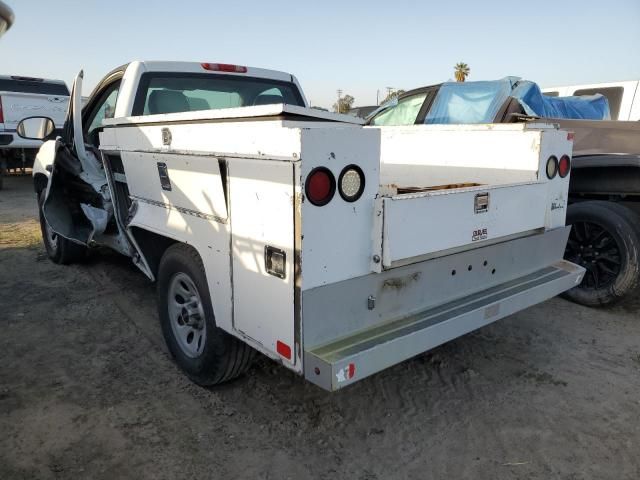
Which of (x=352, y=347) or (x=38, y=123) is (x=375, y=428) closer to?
(x=352, y=347)

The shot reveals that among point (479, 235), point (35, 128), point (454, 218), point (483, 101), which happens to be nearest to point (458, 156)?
point (479, 235)

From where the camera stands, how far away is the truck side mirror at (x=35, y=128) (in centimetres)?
531

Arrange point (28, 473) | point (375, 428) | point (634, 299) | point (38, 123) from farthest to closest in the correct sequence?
point (38, 123) < point (634, 299) < point (375, 428) < point (28, 473)

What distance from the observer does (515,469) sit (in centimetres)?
250

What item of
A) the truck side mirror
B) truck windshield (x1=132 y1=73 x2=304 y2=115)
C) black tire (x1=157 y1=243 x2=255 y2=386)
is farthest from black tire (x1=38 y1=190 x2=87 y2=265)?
black tire (x1=157 y1=243 x2=255 y2=386)

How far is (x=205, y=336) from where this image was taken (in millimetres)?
3008

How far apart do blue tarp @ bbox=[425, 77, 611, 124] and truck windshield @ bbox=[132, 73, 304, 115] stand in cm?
181

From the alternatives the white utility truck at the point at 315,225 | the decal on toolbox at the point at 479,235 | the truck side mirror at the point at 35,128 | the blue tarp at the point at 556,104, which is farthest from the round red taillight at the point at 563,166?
the truck side mirror at the point at 35,128

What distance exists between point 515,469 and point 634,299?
3271 millimetres

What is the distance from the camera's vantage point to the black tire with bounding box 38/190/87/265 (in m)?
5.72

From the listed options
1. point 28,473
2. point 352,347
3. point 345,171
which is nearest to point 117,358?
point 28,473

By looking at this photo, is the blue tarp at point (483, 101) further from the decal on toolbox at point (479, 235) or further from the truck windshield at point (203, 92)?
the decal on toolbox at point (479, 235)

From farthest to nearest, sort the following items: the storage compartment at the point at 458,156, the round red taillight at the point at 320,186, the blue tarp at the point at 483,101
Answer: the blue tarp at the point at 483,101 → the storage compartment at the point at 458,156 → the round red taillight at the point at 320,186

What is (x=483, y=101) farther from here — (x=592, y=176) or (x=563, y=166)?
(x=563, y=166)
